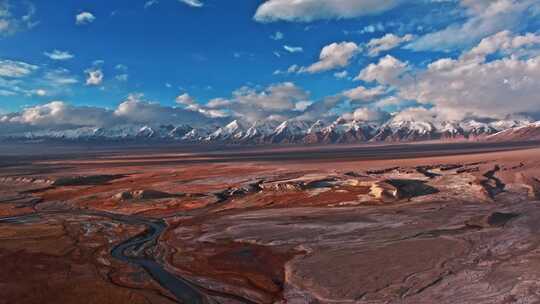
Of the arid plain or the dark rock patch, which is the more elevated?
the dark rock patch

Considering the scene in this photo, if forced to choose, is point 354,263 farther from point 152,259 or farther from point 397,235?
point 152,259

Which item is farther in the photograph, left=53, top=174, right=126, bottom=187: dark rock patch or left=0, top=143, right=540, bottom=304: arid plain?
left=53, top=174, right=126, bottom=187: dark rock patch

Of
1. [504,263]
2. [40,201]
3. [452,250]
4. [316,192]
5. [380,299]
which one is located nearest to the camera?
[380,299]

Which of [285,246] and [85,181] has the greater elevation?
[85,181]

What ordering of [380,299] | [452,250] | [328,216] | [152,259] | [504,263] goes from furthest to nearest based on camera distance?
[328,216] < [152,259] < [452,250] < [504,263] < [380,299]

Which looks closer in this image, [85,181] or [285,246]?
[285,246]

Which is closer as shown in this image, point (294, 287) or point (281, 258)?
point (294, 287)

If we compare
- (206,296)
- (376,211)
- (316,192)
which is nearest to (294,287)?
(206,296)

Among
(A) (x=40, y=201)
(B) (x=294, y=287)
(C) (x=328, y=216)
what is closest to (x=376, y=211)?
(C) (x=328, y=216)
